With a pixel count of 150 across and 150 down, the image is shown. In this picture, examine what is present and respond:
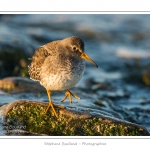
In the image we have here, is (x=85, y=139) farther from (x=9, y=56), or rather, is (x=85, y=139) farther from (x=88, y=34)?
(x=88, y=34)

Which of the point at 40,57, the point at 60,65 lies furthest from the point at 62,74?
the point at 40,57

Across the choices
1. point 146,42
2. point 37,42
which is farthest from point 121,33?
point 37,42

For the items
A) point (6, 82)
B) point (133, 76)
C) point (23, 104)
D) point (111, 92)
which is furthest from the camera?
point (133, 76)

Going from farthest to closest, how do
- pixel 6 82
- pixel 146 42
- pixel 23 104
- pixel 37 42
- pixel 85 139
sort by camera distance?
pixel 146 42, pixel 37 42, pixel 6 82, pixel 23 104, pixel 85 139

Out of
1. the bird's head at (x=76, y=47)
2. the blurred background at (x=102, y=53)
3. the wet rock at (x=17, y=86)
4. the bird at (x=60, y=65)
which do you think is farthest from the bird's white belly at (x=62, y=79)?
the wet rock at (x=17, y=86)

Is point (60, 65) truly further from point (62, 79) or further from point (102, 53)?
point (102, 53)

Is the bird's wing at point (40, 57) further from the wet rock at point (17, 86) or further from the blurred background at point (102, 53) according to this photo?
the wet rock at point (17, 86)

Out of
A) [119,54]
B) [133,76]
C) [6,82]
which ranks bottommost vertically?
[6,82]
